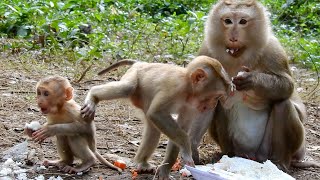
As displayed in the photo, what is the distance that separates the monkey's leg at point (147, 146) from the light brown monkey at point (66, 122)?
16.0 inches

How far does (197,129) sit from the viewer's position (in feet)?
19.1

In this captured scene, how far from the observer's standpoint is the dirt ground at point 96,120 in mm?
5797

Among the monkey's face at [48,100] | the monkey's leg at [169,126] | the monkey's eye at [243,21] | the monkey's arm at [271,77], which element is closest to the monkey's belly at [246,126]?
the monkey's arm at [271,77]

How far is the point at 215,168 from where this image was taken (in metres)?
5.25

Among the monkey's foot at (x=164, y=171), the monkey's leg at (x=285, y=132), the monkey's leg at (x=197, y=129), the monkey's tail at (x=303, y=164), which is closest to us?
the monkey's foot at (x=164, y=171)

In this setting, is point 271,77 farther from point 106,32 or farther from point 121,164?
point 106,32

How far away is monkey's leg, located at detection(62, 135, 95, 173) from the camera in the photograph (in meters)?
5.17

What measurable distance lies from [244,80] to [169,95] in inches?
30.9

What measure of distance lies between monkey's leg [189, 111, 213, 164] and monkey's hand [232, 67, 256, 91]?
1.53 ft

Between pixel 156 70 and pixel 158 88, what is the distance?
0.89ft

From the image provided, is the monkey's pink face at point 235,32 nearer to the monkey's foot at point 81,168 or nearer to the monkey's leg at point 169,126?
the monkey's leg at point 169,126

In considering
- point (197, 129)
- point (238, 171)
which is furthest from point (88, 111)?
point (238, 171)

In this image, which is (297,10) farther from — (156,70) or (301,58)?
(156,70)

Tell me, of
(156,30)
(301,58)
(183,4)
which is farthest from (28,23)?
(183,4)
